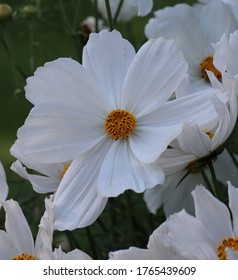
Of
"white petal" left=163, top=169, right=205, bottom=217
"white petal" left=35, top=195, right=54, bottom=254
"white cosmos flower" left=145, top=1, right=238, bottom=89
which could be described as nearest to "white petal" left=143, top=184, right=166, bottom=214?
"white petal" left=163, top=169, right=205, bottom=217

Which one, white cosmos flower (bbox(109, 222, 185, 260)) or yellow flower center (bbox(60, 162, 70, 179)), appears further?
yellow flower center (bbox(60, 162, 70, 179))

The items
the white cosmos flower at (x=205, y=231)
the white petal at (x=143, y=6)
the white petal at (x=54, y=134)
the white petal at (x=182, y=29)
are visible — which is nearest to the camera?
the white cosmos flower at (x=205, y=231)

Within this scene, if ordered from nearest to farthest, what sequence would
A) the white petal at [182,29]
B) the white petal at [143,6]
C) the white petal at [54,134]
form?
1. the white petal at [54,134]
2. the white petal at [143,6]
3. the white petal at [182,29]

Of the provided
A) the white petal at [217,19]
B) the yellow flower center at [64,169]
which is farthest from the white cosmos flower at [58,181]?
the white petal at [217,19]

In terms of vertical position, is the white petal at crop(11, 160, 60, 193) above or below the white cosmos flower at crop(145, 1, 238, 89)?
below

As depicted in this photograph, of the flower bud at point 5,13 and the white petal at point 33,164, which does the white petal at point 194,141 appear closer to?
the white petal at point 33,164

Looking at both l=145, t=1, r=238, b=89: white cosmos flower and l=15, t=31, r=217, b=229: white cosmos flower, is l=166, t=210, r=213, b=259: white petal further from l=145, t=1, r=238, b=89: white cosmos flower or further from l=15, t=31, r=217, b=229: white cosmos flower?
l=145, t=1, r=238, b=89: white cosmos flower

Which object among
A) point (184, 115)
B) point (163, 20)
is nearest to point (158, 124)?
point (184, 115)

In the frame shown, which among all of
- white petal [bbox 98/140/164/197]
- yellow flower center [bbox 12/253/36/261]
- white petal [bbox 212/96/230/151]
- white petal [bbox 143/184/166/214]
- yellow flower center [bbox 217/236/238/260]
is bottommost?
white petal [bbox 143/184/166/214]
